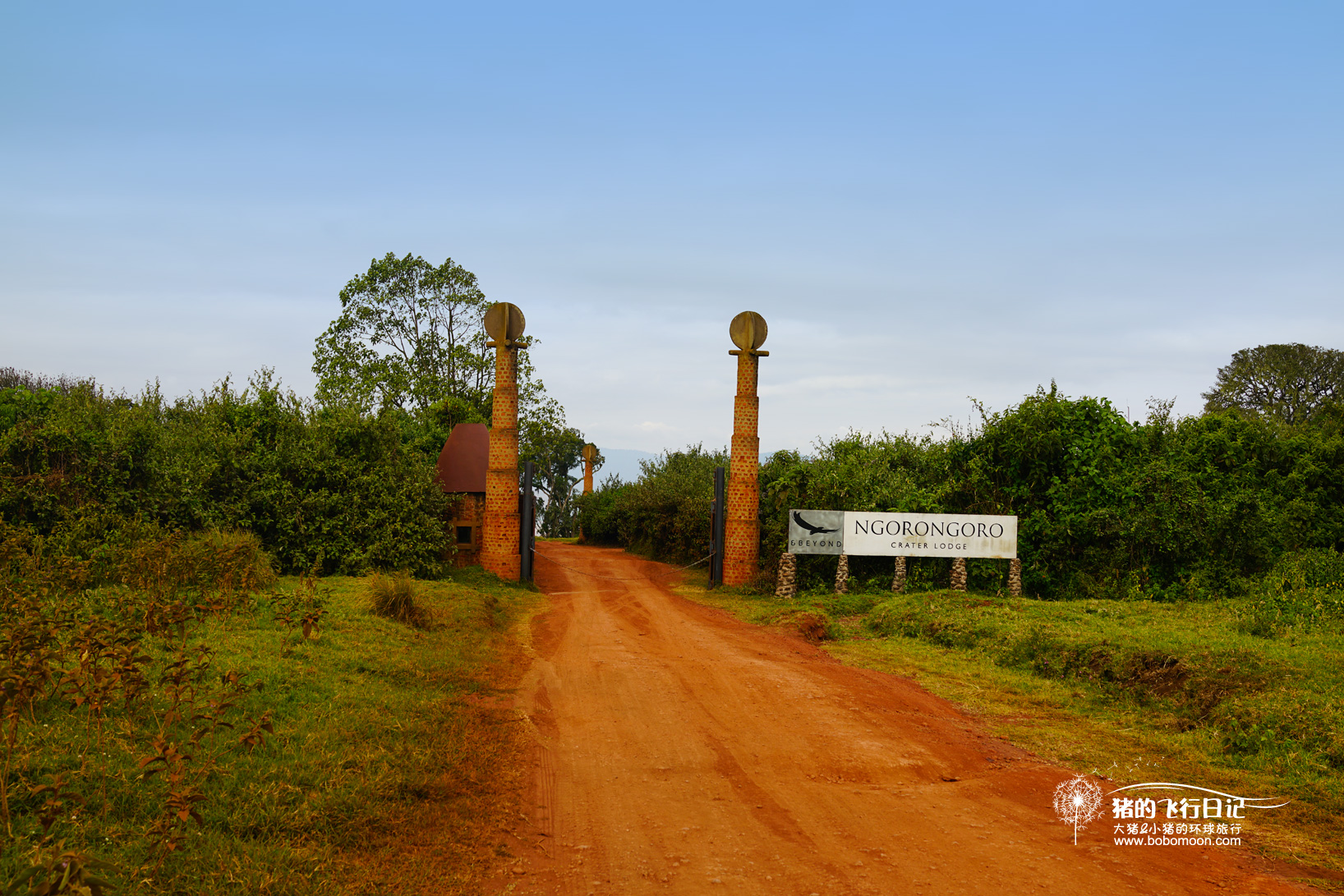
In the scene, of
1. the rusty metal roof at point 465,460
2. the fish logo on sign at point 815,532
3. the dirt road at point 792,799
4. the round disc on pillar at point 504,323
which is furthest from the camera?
the rusty metal roof at point 465,460

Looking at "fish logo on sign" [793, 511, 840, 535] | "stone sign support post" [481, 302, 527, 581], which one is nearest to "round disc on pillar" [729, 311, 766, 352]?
"fish logo on sign" [793, 511, 840, 535]

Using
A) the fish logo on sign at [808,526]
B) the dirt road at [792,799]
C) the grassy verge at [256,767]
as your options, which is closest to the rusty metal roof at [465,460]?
the fish logo on sign at [808,526]

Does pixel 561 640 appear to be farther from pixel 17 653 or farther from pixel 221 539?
pixel 17 653

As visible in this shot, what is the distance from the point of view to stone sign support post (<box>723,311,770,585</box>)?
63.8ft

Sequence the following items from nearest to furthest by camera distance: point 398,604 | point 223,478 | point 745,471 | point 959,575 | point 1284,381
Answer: point 398,604 → point 223,478 → point 959,575 → point 745,471 → point 1284,381

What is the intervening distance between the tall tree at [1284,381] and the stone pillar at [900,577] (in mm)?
31493

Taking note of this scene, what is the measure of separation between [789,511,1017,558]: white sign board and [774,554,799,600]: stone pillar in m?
0.90

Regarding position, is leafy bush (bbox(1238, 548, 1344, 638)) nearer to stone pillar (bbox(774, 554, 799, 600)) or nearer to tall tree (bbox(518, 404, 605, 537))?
stone pillar (bbox(774, 554, 799, 600))

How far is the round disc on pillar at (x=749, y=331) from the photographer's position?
19.9m

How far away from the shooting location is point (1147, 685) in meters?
9.33

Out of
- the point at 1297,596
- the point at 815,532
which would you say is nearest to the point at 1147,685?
the point at 1297,596

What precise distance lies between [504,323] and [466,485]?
462 cm

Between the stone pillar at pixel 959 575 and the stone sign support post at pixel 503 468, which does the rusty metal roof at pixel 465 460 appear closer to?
the stone sign support post at pixel 503 468

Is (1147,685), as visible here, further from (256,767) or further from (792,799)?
(256,767)
